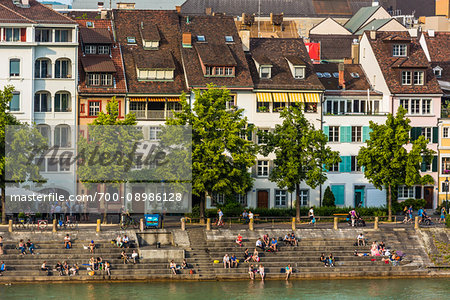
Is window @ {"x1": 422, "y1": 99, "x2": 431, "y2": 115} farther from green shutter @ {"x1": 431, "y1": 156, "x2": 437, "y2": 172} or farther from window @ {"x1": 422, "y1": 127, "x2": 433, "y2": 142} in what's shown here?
green shutter @ {"x1": 431, "y1": 156, "x2": 437, "y2": 172}

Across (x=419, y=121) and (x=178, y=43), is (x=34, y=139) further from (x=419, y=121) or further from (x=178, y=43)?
(x=419, y=121)

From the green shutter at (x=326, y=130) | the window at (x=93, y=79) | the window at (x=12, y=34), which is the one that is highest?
the window at (x=12, y=34)

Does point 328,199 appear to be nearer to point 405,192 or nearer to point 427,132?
point 405,192

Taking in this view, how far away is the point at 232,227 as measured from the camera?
97.4m

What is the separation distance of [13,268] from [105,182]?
13.2 m

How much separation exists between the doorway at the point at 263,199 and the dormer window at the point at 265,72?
11.8m

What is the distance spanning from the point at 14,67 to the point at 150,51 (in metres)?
14.0

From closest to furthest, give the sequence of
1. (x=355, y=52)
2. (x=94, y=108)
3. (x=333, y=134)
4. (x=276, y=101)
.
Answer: (x=94, y=108)
(x=276, y=101)
(x=333, y=134)
(x=355, y=52)

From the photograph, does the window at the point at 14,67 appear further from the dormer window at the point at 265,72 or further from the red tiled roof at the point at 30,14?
the dormer window at the point at 265,72

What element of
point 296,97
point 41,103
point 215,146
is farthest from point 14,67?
point 296,97

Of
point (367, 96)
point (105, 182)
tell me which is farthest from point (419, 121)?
point (105, 182)

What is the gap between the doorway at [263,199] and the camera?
110 m

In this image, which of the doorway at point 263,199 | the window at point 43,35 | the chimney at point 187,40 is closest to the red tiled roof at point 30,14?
the window at point 43,35

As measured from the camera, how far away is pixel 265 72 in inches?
4409
